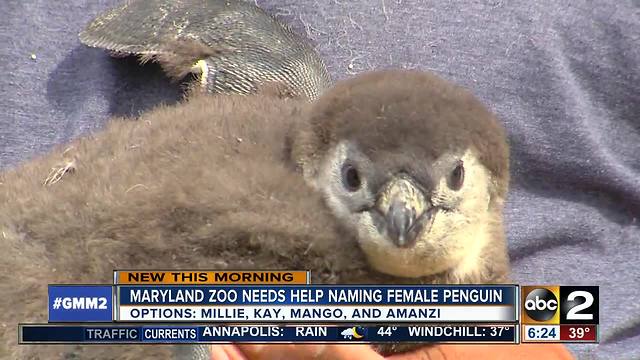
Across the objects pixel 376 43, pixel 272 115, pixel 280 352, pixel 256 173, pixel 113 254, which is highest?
pixel 376 43

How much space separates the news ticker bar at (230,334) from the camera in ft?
2.50

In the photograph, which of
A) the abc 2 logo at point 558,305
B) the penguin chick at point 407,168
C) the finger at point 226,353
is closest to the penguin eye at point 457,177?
the penguin chick at point 407,168

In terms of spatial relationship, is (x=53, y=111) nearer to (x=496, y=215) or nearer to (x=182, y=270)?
(x=182, y=270)

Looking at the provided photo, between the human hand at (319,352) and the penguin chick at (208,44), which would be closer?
the human hand at (319,352)

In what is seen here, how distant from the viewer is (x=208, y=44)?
1244 millimetres

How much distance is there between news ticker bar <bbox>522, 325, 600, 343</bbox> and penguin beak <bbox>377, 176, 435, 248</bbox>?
0.30m

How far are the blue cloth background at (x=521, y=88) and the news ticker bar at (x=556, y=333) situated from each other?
0.42 meters

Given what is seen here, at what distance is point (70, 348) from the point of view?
29.9 inches

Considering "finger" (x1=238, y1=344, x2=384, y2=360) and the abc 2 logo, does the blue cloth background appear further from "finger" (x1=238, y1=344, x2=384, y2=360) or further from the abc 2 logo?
"finger" (x1=238, y1=344, x2=384, y2=360)

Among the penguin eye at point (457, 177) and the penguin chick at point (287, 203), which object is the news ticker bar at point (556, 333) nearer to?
the penguin chick at point (287, 203)

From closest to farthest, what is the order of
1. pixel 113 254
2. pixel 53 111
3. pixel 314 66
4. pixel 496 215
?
pixel 113 254, pixel 496 215, pixel 314 66, pixel 53 111

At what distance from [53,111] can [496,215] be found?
105 cm

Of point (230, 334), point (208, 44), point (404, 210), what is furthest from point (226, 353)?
point (208, 44)

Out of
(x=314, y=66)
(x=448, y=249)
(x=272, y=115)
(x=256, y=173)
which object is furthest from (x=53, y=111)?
(x=448, y=249)
